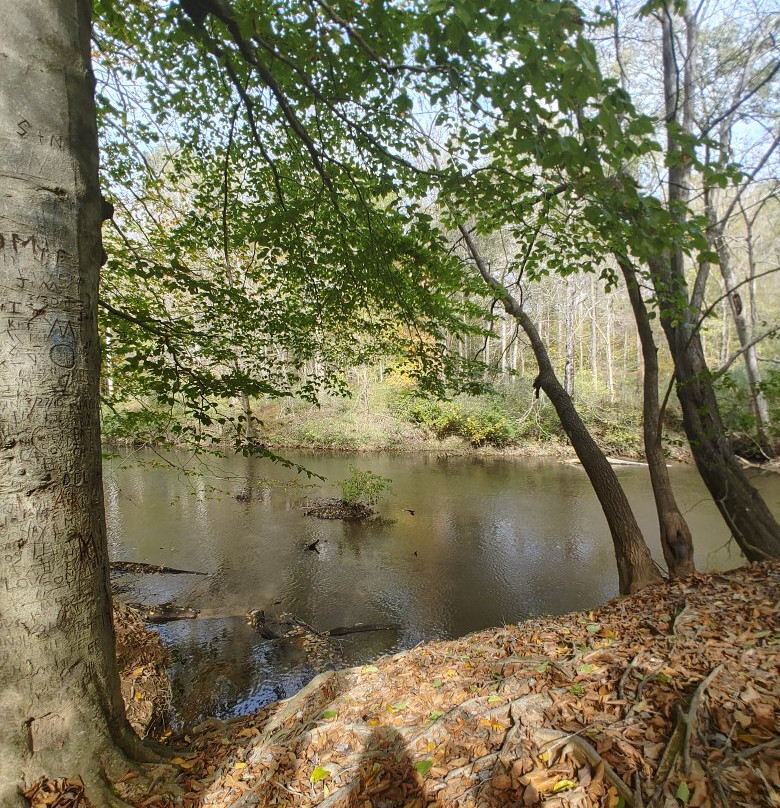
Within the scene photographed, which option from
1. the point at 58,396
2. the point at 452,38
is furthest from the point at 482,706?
the point at 452,38

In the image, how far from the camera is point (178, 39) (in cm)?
324


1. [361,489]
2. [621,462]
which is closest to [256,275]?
[361,489]

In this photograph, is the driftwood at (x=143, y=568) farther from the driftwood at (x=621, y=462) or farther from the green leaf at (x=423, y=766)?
the driftwood at (x=621, y=462)

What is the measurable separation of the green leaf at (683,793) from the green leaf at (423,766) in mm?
834

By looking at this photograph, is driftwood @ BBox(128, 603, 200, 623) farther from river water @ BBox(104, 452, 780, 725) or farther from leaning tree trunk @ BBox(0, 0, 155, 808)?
leaning tree trunk @ BBox(0, 0, 155, 808)

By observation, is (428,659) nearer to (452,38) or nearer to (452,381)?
(452,381)

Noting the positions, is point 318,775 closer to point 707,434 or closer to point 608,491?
point 608,491

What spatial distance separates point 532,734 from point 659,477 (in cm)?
438

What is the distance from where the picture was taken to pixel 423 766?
1.65 metres

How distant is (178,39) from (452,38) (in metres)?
2.71

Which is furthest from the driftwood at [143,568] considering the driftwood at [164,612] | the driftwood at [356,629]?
the driftwood at [356,629]

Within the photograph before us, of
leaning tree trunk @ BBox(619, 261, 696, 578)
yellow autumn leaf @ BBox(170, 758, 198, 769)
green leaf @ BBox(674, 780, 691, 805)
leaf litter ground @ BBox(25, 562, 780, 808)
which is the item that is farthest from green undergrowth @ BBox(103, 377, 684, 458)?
green leaf @ BBox(674, 780, 691, 805)

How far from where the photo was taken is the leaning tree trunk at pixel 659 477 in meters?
4.91

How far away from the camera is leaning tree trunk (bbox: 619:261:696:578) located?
4914 millimetres
